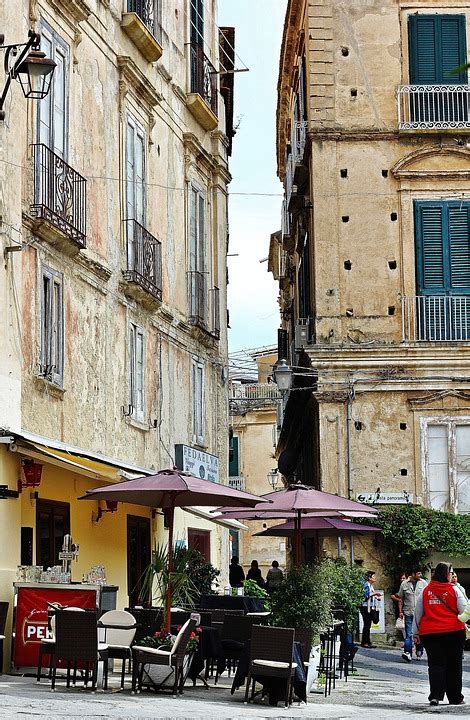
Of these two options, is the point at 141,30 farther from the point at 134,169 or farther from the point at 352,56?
the point at 352,56

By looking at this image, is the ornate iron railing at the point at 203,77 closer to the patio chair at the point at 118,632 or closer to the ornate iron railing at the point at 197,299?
the ornate iron railing at the point at 197,299

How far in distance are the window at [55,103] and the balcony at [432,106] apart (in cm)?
1215

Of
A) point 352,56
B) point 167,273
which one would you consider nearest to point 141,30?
point 167,273

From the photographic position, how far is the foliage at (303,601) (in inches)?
625

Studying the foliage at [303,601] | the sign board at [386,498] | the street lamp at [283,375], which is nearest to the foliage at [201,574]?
the street lamp at [283,375]

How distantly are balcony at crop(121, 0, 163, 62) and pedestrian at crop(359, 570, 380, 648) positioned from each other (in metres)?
10.5

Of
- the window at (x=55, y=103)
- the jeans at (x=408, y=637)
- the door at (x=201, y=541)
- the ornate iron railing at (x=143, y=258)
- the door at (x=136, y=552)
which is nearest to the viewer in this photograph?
the window at (x=55, y=103)

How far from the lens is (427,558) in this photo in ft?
95.8

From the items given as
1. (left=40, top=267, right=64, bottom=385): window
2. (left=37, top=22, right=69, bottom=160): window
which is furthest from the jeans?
(left=37, top=22, right=69, bottom=160): window

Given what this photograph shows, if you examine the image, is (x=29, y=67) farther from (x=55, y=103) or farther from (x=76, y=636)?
(x=76, y=636)

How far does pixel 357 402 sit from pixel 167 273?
6606 mm

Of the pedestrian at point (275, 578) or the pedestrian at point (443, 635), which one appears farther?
the pedestrian at point (275, 578)

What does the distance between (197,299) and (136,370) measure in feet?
13.3

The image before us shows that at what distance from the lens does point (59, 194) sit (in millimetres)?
18750
